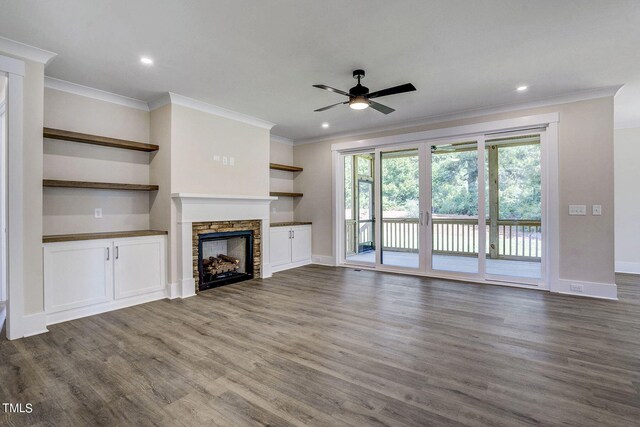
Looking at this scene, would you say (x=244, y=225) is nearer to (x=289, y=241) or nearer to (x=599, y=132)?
(x=289, y=241)

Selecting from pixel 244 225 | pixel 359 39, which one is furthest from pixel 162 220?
pixel 359 39

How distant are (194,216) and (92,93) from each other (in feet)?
6.52

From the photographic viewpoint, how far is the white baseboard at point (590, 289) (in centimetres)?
411

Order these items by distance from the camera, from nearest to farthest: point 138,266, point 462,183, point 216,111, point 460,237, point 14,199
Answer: point 14,199 → point 138,266 → point 216,111 → point 462,183 → point 460,237

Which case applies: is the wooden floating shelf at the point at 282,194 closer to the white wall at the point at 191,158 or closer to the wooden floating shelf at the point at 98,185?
the white wall at the point at 191,158

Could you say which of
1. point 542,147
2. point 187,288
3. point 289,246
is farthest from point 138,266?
point 542,147

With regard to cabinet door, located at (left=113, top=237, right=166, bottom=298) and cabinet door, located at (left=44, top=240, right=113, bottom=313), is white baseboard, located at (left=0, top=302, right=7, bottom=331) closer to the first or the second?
cabinet door, located at (left=44, top=240, right=113, bottom=313)

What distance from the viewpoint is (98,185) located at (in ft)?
12.6

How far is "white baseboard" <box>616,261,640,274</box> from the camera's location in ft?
18.6

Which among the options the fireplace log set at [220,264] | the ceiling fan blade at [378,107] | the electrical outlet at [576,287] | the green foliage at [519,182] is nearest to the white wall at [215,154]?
the fireplace log set at [220,264]

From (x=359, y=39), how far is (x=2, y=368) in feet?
12.9

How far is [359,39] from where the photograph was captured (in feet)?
9.30

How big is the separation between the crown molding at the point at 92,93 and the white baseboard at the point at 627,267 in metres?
8.55

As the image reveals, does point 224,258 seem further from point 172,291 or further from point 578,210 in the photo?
point 578,210
